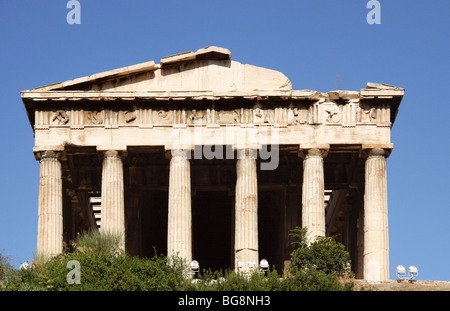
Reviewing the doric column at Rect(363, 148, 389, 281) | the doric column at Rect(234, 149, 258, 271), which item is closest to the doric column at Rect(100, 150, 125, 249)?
the doric column at Rect(234, 149, 258, 271)

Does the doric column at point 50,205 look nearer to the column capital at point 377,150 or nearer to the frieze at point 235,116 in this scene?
the frieze at point 235,116

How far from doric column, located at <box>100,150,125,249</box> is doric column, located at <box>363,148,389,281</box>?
10011 mm

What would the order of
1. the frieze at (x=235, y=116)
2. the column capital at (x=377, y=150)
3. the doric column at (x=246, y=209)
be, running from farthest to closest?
the frieze at (x=235, y=116) < the column capital at (x=377, y=150) < the doric column at (x=246, y=209)

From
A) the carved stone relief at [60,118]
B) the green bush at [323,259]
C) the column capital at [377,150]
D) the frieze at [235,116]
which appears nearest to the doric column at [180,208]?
the frieze at [235,116]

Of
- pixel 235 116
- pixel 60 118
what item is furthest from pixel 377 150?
pixel 60 118

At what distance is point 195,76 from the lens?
64.2m

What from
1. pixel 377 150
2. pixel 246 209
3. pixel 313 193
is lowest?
pixel 246 209

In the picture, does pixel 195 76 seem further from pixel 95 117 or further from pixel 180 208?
pixel 180 208

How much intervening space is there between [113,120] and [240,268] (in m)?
8.38

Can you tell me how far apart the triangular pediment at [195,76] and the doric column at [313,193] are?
3.18 metres

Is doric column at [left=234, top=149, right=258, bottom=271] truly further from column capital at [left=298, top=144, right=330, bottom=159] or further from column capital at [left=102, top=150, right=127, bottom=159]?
column capital at [left=102, top=150, right=127, bottom=159]

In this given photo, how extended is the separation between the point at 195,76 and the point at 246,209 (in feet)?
20.1

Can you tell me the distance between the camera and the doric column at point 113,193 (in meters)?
62.3

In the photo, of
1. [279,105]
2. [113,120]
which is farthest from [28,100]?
[279,105]
